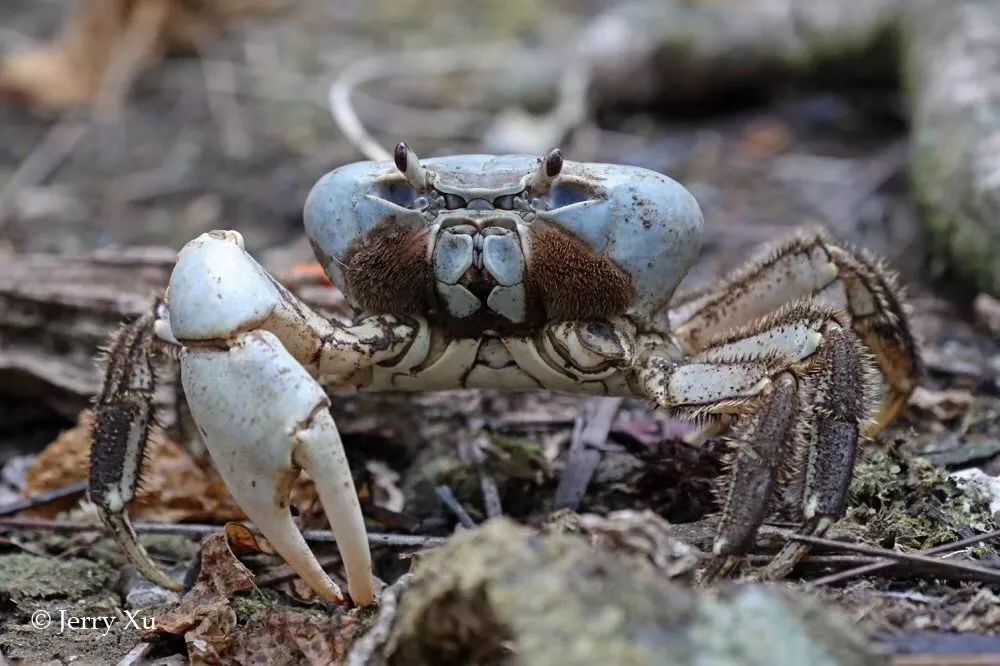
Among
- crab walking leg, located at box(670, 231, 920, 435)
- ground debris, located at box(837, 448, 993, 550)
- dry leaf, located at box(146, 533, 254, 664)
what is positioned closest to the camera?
dry leaf, located at box(146, 533, 254, 664)

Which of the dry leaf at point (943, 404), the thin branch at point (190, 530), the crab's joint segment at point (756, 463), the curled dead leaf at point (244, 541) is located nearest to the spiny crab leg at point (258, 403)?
the thin branch at point (190, 530)

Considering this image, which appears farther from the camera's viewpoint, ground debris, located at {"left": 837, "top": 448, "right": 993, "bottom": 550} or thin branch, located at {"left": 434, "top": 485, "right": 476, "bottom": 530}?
thin branch, located at {"left": 434, "top": 485, "right": 476, "bottom": 530}

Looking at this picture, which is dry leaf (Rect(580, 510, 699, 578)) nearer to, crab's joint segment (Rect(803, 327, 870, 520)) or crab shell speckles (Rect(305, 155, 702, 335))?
crab's joint segment (Rect(803, 327, 870, 520))

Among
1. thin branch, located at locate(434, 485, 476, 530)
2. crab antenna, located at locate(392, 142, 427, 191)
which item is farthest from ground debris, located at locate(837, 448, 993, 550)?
crab antenna, located at locate(392, 142, 427, 191)

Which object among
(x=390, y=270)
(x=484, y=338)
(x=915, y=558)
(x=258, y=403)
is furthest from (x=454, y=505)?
(x=915, y=558)

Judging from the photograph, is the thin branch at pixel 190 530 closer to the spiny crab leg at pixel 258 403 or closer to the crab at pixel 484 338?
the crab at pixel 484 338

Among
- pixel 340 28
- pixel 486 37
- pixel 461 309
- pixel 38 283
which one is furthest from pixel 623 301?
pixel 340 28

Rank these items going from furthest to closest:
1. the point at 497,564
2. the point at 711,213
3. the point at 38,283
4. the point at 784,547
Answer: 1. the point at 711,213
2. the point at 38,283
3. the point at 784,547
4. the point at 497,564

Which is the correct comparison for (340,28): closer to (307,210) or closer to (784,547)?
(307,210)

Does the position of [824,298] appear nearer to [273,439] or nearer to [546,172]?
[546,172]
